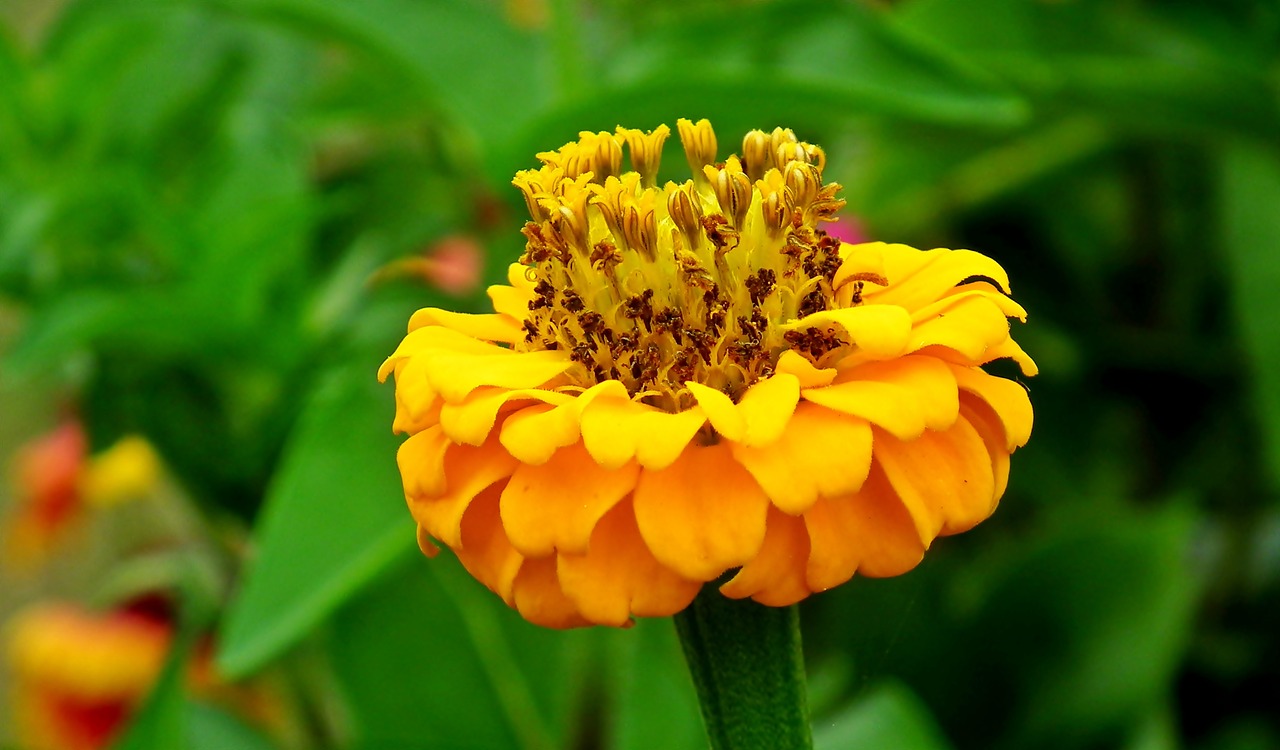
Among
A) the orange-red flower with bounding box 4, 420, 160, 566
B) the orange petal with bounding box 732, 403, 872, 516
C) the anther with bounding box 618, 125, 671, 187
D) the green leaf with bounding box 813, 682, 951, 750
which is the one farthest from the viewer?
the orange-red flower with bounding box 4, 420, 160, 566

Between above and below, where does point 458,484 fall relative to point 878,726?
above

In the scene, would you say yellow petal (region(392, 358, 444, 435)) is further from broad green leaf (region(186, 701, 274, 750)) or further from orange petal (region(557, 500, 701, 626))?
broad green leaf (region(186, 701, 274, 750))

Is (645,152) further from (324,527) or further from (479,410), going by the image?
(324,527)

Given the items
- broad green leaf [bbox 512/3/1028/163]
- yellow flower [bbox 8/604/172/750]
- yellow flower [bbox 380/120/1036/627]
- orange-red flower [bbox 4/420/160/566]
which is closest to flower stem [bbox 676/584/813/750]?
yellow flower [bbox 380/120/1036/627]

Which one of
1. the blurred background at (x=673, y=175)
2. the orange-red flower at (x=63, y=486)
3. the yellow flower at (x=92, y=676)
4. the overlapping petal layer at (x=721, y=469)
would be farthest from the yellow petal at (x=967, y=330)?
the yellow flower at (x=92, y=676)

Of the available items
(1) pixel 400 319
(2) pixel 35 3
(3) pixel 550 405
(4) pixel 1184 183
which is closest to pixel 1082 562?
(4) pixel 1184 183

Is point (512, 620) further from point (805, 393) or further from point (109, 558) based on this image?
point (109, 558)

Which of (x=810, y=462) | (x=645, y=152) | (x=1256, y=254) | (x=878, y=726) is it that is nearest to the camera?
(x=810, y=462)

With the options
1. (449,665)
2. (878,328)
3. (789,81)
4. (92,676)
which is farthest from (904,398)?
(92,676)
